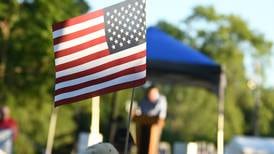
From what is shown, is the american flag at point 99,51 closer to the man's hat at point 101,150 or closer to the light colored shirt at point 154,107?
the man's hat at point 101,150

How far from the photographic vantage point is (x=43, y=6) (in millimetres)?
25188

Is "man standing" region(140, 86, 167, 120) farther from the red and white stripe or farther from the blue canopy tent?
the red and white stripe

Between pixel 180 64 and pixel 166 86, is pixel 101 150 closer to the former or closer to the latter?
pixel 180 64

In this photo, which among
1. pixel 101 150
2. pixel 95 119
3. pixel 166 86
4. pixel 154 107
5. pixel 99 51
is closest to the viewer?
pixel 101 150

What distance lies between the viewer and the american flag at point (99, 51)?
6207 millimetres

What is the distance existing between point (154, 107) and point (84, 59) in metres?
4.93

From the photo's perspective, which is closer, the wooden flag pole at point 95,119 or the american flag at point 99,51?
the american flag at point 99,51

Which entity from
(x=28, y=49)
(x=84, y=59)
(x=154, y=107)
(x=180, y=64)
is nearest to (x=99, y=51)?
(x=84, y=59)

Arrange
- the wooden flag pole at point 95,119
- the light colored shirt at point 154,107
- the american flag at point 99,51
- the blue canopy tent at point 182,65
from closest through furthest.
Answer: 1. the american flag at point 99,51
2. the wooden flag pole at point 95,119
3. the light colored shirt at point 154,107
4. the blue canopy tent at point 182,65

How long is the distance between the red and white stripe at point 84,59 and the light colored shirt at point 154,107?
465 centimetres

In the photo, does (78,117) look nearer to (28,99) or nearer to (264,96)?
(28,99)

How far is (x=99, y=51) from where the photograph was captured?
6.35 m

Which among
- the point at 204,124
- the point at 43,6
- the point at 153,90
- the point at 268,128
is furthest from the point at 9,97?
the point at 268,128

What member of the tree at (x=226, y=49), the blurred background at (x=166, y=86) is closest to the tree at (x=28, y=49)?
the blurred background at (x=166, y=86)
